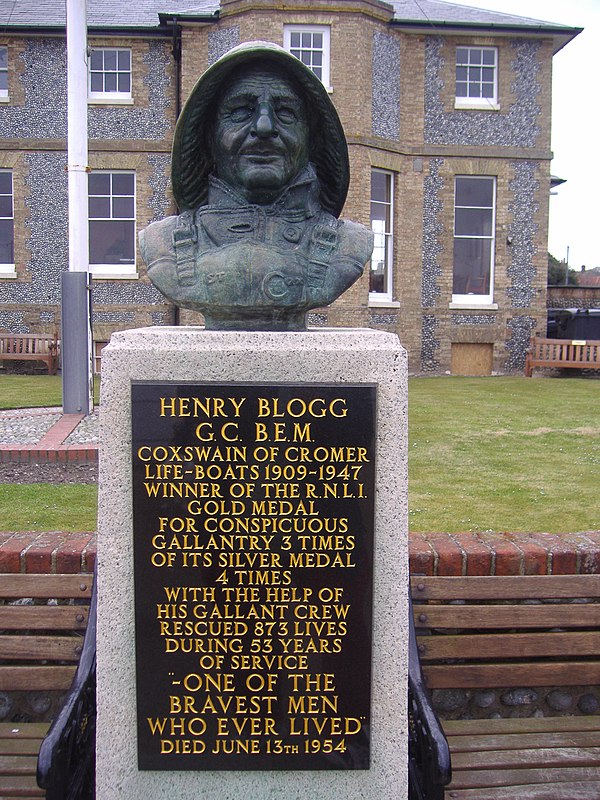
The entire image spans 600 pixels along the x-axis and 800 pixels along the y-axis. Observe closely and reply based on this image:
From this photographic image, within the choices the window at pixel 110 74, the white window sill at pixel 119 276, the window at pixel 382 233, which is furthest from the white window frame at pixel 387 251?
the window at pixel 110 74

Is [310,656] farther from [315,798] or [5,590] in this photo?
[5,590]

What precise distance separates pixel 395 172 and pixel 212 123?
15.3 m

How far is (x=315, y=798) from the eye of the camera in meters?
2.82

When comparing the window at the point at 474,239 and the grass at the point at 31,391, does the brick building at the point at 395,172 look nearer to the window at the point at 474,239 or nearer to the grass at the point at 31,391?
the window at the point at 474,239

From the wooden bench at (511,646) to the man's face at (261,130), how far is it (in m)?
1.68

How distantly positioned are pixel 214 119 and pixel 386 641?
2.02 meters

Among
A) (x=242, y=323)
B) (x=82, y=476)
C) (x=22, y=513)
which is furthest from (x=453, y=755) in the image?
(x=82, y=476)

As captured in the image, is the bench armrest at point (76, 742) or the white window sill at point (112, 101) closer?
the bench armrest at point (76, 742)

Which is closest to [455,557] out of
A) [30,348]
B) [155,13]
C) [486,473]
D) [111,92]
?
[486,473]

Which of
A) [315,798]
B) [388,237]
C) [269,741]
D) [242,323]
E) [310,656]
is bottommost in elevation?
[315,798]

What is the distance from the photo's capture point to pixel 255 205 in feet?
10.4

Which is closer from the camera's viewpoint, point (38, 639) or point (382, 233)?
point (38, 639)

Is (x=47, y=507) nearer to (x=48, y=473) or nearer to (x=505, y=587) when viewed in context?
(x=48, y=473)

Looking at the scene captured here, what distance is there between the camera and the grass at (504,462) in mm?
5590
